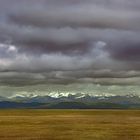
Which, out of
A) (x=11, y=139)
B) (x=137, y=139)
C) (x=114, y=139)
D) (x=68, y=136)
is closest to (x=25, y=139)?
(x=11, y=139)

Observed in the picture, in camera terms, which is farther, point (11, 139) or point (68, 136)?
point (68, 136)

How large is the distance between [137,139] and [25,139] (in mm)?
16963

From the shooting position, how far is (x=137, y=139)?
5559cm

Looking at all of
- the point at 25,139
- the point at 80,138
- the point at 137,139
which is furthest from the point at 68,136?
the point at 137,139

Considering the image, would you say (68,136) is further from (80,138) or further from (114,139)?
(114,139)

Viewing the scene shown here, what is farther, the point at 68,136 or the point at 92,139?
the point at 68,136

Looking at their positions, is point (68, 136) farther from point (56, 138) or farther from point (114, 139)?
point (114, 139)

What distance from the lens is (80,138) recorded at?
58094 mm

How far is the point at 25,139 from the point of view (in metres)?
56.3

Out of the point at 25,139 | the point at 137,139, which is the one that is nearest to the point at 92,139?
the point at 137,139

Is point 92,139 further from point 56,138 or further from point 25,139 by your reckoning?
point 25,139

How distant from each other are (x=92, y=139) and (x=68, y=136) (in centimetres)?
568

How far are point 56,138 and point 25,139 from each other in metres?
4.95

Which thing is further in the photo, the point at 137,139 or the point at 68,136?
the point at 68,136
